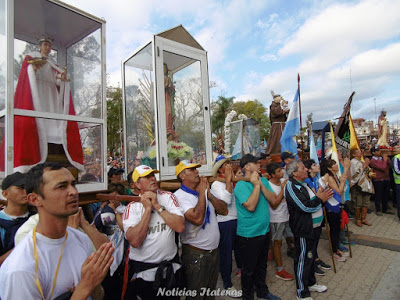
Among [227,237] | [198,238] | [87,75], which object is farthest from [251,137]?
[198,238]

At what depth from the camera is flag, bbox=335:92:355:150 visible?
261 inches

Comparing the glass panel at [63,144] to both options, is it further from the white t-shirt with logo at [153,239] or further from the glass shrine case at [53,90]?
the white t-shirt with logo at [153,239]

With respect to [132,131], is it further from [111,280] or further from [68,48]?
[111,280]

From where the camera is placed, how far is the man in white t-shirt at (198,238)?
8.59ft

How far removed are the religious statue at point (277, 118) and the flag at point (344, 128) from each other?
1343 mm

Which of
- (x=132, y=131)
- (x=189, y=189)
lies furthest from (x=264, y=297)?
(x=132, y=131)

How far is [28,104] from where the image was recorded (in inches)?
115

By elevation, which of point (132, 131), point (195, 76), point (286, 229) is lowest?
point (286, 229)

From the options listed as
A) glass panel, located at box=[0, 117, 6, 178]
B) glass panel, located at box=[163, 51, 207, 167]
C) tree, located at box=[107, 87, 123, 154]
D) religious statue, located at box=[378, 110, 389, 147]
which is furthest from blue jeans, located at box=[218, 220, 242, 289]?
religious statue, located at box=[378, 110, 389, 147]

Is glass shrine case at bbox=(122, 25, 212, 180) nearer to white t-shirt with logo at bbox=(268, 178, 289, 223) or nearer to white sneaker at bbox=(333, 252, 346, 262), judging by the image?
white t-shirt with logo at bbox=(268, 178, 289, 223)

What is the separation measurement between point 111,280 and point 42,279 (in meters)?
1.74

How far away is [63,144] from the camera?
3.30 m

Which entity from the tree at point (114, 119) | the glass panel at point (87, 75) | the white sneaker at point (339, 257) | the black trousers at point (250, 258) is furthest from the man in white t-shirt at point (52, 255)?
the white sneaker at point (339, 257)

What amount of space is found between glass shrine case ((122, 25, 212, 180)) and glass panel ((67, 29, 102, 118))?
0.84m
